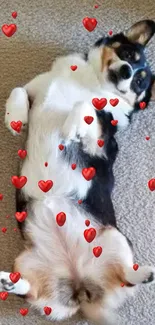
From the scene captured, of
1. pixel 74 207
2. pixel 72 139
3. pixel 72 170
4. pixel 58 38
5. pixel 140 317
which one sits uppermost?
pixel 58 38

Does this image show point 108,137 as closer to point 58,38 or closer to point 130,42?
point 130,42

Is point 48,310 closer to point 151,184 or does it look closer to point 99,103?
point 151,184

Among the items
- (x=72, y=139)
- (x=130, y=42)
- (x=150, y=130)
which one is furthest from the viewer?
(x=150, y=130)

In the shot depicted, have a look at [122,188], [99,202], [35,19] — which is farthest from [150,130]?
[35,19]

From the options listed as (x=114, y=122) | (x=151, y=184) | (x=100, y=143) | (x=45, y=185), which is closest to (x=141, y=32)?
(x=114, y=122)

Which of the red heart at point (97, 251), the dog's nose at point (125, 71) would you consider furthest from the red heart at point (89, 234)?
the dog's nose at point (125, 71)

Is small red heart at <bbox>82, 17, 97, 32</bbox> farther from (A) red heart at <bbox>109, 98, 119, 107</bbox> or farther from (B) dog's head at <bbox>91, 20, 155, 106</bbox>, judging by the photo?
(A) red heart at <bbox>109, 98, 119, 107</bbox>

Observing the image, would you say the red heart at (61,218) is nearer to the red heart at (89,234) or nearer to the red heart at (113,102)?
the red heart at (89,234)
